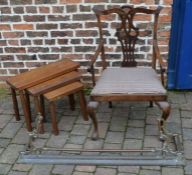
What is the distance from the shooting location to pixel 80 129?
11.4 ft

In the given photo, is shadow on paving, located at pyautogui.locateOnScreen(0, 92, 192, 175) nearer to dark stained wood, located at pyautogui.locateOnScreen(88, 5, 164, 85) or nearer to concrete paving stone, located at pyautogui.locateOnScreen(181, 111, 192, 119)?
concrete paving stone, located at pyautogui.locateOnScreen(181, 111, 192, 119)

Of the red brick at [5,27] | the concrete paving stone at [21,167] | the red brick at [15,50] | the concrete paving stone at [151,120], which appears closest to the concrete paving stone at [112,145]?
the concrete paving stone at [151,120]

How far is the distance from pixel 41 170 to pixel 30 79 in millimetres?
905

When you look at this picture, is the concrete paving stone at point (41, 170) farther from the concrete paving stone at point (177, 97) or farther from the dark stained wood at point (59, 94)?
the concrete paving stone at point (177, 97)

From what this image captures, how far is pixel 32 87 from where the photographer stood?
10.9ft

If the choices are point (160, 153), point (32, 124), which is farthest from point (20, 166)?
point (160, 153)

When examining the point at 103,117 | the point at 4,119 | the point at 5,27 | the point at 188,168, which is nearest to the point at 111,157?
the point at 188,168

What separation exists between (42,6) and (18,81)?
892 millimetres

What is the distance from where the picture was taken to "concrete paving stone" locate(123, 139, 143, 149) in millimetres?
Result: 3189

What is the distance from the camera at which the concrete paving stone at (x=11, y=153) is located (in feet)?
10.1

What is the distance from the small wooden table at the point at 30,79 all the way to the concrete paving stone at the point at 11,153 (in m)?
0.26

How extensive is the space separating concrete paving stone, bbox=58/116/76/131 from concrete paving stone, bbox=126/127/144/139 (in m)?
0.57

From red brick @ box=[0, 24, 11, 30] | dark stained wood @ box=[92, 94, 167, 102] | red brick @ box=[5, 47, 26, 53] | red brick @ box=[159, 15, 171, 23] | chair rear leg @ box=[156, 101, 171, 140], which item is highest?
red brick @ box=[159, 15, 171, 23]

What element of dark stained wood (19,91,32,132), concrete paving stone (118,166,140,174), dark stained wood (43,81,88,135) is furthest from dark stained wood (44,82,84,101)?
concrete paving stone (118,166,140,174)
